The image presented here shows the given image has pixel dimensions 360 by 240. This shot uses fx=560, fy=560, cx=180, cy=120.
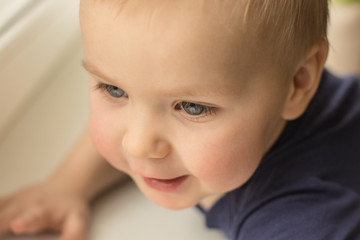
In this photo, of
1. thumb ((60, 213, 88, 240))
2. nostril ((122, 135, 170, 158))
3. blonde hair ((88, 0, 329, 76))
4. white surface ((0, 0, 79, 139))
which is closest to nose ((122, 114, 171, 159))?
nostril ((122, 135, 170, 158))

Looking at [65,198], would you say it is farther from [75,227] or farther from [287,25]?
[287,25]

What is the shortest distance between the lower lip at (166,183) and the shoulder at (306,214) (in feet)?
0.37

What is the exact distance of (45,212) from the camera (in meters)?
0.80

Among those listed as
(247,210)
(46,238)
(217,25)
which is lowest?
(46,238)

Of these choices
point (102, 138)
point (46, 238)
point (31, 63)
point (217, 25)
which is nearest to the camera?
point (217, 25)

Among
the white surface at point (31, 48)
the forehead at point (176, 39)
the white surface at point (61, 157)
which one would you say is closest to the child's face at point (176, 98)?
the forehead at point (176, 39)

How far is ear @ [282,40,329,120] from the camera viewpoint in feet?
2.10

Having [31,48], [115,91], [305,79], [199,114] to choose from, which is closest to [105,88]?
[115,91]

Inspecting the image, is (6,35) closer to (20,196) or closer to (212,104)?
(20,196)

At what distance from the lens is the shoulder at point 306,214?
67 cm

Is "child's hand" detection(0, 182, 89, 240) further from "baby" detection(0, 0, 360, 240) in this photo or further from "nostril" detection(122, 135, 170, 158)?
"nostril" detection(122, 135, 170, 158)

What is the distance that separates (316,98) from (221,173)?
24cm

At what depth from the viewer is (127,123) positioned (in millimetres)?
618


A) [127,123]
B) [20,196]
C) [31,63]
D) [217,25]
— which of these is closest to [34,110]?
[31,63]
